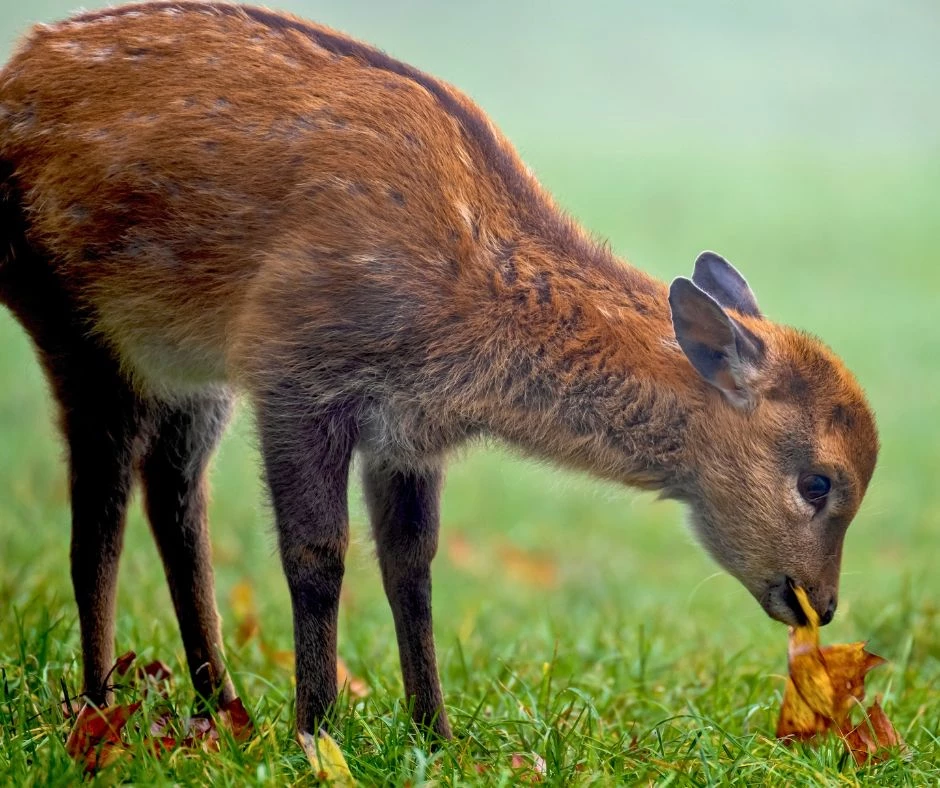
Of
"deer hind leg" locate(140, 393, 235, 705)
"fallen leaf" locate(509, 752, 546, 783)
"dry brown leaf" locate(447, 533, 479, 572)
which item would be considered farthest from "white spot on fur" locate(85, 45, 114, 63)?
"dry brown leaf" locate(447, 533, 479, 572)

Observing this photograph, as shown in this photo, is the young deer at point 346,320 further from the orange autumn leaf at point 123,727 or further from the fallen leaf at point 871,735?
the fallen leaf at point 871,735

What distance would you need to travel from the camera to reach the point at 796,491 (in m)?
4.43

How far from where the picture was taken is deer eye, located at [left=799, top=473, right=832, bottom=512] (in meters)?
4.41

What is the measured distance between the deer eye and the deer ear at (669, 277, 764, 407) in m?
0.31

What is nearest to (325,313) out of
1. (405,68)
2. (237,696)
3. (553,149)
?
(405,68)

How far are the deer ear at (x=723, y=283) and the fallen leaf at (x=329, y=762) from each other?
6.93 ft

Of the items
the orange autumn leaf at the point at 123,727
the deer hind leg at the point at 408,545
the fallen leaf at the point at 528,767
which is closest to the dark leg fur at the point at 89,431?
the orange autumn leaf at the point at 123,727

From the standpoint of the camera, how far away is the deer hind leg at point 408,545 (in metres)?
4.54

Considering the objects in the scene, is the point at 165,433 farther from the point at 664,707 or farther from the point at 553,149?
the point at 553,149

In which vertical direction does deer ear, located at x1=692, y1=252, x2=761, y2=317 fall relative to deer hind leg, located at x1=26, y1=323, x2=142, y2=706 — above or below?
above

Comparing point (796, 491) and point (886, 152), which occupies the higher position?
point (796, 491)

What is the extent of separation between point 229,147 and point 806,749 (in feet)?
8.43

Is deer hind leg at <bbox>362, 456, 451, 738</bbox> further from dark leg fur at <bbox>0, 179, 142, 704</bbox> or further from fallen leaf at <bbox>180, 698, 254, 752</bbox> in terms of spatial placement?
dark leg fur at <bbox>0, 179, 142, 704</bbox>

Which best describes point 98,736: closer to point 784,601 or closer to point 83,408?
point 83,408
